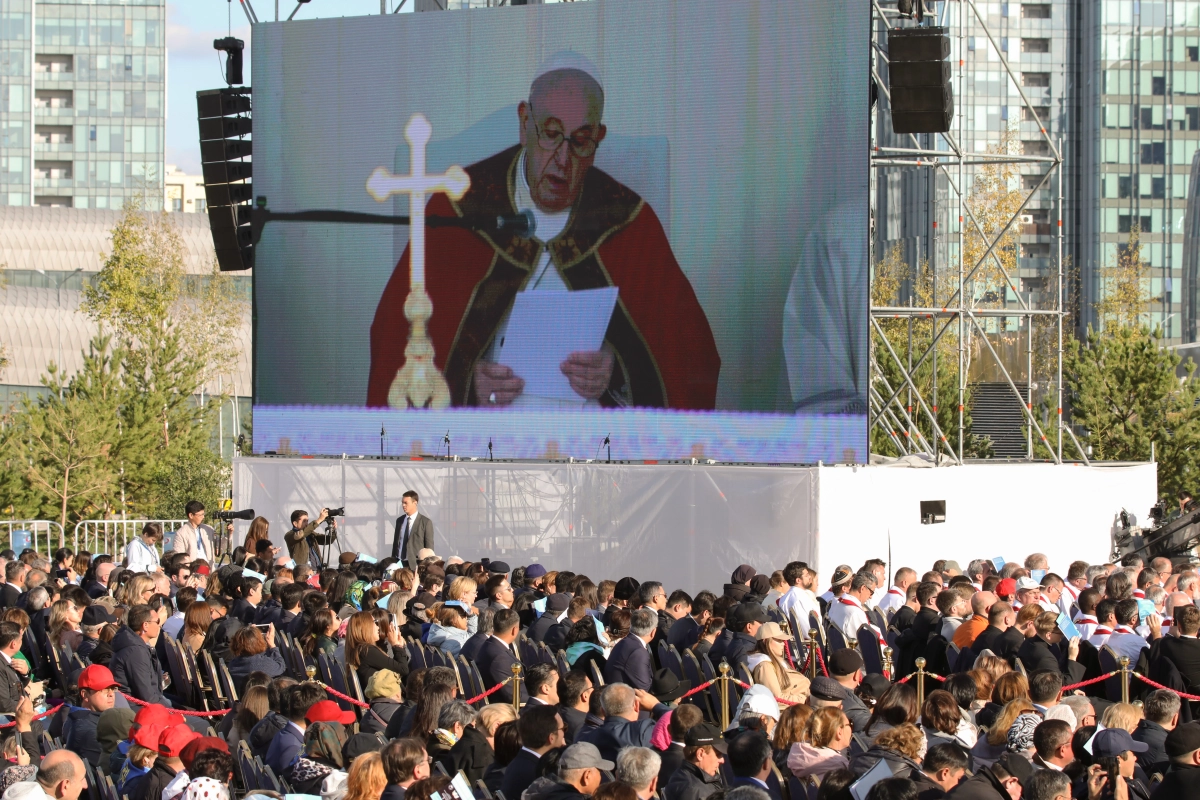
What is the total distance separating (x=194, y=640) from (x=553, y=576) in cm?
319

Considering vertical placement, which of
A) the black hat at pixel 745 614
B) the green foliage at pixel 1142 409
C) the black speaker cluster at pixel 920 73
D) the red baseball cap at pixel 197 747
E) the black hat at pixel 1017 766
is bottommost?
the red baseball cap at pixel 197 747

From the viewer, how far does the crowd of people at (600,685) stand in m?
6.04

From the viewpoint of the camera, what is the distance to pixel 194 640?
9.80m

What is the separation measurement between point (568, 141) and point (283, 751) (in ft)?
37.5

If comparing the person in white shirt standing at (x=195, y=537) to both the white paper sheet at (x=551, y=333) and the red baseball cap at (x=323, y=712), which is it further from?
the red baseball cap at (x=323, y=712)

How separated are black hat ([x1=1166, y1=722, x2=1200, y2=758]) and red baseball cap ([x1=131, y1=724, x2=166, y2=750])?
4.45 metres

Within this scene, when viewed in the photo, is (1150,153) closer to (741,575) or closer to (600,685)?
(741,575)

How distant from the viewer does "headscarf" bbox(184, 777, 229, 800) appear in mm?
5891

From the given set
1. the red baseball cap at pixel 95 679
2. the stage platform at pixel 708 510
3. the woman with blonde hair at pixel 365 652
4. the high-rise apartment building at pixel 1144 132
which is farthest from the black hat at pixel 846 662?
the high-rise apartment building at pixel 1144 132

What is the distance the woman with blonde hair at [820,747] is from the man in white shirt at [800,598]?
429 centimetres

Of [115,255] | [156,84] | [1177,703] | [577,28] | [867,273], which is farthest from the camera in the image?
[156,84]

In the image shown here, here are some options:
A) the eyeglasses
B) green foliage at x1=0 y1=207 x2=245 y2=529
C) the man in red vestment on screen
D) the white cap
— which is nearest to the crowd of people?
the man in red vestment on screen

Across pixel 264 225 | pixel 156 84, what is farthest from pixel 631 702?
pixel 156 84

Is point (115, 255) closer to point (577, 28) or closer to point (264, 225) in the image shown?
point (264, 225)
